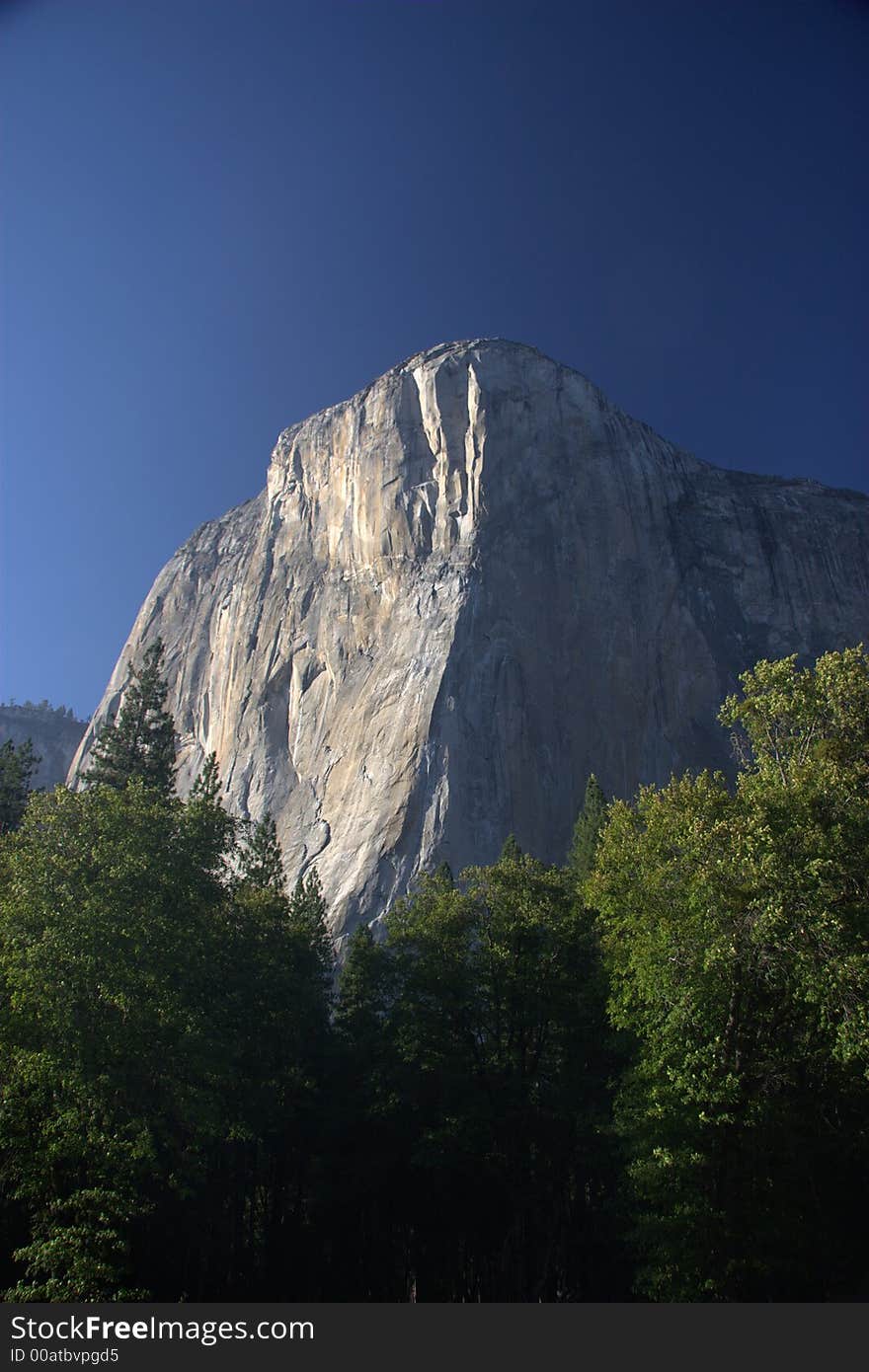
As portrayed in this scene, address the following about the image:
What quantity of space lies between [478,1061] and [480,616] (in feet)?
131

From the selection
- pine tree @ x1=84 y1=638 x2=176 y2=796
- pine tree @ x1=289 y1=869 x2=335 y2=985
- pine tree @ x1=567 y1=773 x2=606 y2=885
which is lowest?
pine tree @ x1=289 y1=869 x2=335 y2=985

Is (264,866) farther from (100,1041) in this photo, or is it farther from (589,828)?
(100,1041)

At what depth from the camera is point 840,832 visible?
14531 mm

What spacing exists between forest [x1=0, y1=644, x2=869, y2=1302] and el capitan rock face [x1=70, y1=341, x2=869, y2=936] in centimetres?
2272

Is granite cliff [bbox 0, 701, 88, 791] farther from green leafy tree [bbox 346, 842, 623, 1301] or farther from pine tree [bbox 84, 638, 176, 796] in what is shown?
green leafy tree [bbox 346, 842, 623, 1301]

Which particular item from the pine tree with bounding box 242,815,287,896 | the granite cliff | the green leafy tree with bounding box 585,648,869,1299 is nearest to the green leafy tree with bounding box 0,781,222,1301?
the green leafy tree with bounding box 585,648,869,1299

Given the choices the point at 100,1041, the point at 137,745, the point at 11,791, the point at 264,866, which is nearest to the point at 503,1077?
the point at 100,1041

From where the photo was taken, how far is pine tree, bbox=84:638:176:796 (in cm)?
3488

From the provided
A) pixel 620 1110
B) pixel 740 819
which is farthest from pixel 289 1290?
pixel 740 819

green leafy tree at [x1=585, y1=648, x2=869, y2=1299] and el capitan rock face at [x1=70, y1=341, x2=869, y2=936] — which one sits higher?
el capitan rock face at [x1=70, y1=341, x2=869, y2=936]

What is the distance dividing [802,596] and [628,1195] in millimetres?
65490

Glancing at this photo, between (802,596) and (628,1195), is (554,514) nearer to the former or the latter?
(802,596)

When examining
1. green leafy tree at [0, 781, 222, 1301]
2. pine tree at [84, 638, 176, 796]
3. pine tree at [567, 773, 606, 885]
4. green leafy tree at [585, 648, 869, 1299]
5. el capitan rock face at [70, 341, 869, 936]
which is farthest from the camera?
el capitan rock face at [70, 341, 869, 936]
